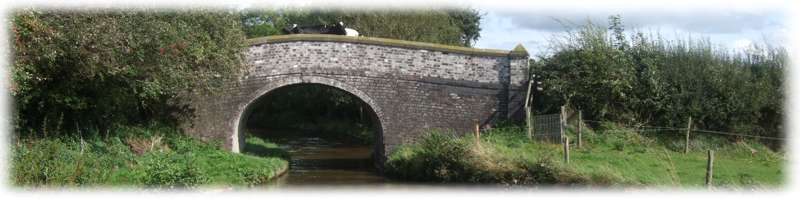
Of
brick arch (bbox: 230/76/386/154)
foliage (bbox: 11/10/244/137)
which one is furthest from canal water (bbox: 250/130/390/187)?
foliage (bbox: 11/10/244/137)

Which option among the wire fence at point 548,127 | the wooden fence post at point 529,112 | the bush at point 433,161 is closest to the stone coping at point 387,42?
the wooden fence post at point 529,112

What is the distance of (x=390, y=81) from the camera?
752 inches

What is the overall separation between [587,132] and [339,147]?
11512 mm

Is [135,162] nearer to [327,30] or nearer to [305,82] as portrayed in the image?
[305,82]

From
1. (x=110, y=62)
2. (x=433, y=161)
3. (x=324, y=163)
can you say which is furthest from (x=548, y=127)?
(x=110, y=62)

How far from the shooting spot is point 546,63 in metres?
19.0

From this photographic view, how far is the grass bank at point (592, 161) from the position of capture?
12.2 meters

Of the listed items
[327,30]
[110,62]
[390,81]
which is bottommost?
[390,81]

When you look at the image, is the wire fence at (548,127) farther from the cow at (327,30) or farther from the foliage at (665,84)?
the cow at (327,30)

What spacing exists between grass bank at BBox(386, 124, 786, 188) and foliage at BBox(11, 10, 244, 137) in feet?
14.4

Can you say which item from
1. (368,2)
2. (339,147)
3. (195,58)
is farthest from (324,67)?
(368,2)

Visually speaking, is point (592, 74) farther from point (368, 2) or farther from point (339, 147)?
point (368, 2)

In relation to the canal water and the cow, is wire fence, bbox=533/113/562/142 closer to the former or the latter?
the canal water

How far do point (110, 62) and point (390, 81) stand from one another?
6808 mm
